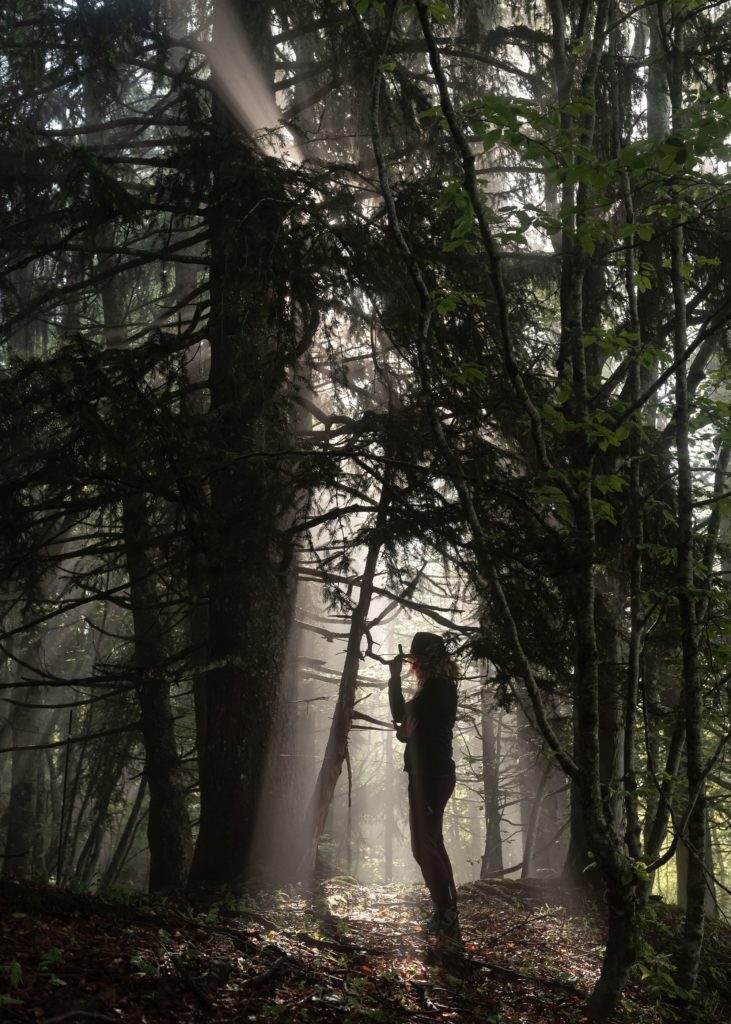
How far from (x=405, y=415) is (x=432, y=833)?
2934 millimetres

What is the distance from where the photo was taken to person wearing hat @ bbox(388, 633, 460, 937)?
525 cm

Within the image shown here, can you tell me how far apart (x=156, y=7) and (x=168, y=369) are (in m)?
3.44

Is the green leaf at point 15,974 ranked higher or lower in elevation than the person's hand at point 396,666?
lower

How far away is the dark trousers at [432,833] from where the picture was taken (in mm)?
5254

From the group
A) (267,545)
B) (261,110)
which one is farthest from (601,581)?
(261,110)

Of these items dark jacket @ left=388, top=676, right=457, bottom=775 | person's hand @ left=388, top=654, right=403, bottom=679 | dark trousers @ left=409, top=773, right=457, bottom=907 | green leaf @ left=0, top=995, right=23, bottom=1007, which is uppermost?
person's hand @ left=388, top=654, right=403, bottom=679

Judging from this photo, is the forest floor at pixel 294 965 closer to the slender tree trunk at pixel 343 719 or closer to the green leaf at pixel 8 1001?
the green leaf at pixel 8 1001

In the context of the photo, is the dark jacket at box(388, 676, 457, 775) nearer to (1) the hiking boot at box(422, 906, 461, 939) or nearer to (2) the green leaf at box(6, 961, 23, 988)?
(1) the hiking boot at box(422, 906, 461, 939)

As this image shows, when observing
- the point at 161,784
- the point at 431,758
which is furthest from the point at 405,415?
the point at 161,784

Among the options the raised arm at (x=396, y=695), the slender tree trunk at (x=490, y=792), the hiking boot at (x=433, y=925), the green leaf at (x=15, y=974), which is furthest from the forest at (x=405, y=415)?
the slender tree trunk at (x=490, y=792)

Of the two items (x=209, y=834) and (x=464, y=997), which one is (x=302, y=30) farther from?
(x=464, y=997)

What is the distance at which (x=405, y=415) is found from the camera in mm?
5367

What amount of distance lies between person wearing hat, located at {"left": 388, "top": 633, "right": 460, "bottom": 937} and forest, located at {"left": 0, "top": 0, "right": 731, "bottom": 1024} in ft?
0.80

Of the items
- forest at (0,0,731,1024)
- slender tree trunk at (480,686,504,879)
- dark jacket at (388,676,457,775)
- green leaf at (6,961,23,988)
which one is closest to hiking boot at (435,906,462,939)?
forest at (0,0,731,1024)
